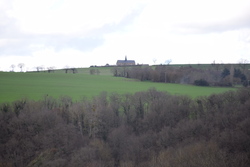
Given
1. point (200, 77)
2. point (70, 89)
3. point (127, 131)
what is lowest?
point (127, 131)

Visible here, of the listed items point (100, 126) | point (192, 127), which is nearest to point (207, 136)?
point (192, 127)

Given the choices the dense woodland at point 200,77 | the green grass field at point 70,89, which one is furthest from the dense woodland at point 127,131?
the dense woodland at point 200,77

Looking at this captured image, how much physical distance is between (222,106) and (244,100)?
3.38 m

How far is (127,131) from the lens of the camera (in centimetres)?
2688

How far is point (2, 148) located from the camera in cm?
2166

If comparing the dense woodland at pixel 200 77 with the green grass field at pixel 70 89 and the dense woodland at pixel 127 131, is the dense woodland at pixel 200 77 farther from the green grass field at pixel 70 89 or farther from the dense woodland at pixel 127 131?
the dense woodland at pixel 127 131

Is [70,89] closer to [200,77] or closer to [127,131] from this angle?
[127,131]

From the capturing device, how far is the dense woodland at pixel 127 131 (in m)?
19.0

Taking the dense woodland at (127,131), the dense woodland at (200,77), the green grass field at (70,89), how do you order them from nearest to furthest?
the dense woodland at (127,131) → the green grass field at (70,89) → the dense woodland at (200,77)

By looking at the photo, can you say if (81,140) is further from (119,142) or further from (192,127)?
(192,127)

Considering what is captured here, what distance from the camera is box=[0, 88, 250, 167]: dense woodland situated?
18984 mm

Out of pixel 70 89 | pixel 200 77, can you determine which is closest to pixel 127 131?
pixel 70 89

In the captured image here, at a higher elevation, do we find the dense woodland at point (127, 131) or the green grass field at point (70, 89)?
the green grass field at point (70, 89)

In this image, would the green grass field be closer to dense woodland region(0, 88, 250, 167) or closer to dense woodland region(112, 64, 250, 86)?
dense woodland region(112, 64, 250, 86)
